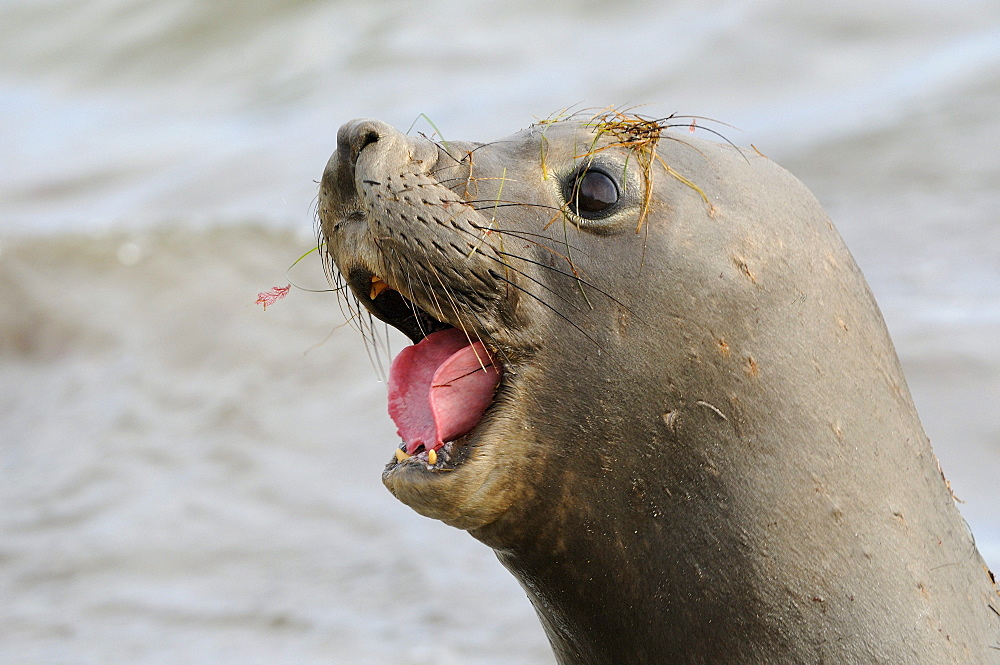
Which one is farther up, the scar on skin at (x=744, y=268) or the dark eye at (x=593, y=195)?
the dark eye at (x=593, y=195)

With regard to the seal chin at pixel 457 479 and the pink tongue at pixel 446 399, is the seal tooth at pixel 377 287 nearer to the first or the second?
the pink tongue at pixel 446 399

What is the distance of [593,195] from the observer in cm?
311

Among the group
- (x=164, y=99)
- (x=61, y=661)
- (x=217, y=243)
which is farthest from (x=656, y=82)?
(x=61, y=661)

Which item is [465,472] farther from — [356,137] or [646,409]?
[356,137]

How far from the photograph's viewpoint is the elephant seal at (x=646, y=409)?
303cm

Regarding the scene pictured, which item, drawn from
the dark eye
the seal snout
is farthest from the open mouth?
the dark eye

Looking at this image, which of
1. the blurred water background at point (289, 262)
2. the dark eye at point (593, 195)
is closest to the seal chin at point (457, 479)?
the dark eye at point (593, 195)

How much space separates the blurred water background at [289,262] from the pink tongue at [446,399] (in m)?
2.00

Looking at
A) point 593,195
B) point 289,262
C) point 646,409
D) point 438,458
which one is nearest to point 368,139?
point 593,195

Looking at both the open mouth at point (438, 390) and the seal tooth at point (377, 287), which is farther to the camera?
the seal tooth at point (377, 287)

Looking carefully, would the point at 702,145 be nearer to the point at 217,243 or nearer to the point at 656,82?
the point at 217,243

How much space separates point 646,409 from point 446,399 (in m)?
0.45

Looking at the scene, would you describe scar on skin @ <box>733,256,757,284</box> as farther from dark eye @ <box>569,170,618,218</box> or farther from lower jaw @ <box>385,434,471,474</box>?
lower jaw @ <box>385,434,471,474</box>

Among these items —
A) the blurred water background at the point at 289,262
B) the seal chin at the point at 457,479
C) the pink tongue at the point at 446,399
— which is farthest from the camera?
the blurred water background at the point at 289,262
